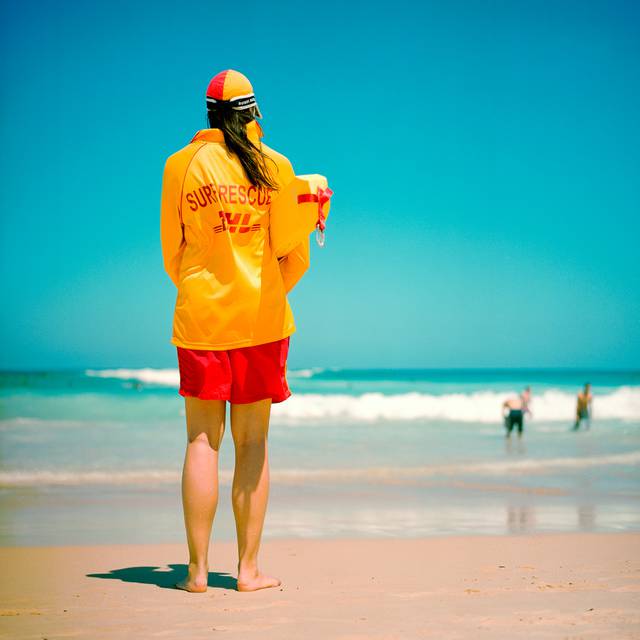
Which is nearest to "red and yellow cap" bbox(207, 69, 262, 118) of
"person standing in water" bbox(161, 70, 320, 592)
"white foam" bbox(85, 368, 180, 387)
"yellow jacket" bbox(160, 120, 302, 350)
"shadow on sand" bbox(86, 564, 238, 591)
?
"person standing in water" bbox(161, 70, 320, 592)

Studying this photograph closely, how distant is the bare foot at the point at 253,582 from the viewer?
325 centimetres

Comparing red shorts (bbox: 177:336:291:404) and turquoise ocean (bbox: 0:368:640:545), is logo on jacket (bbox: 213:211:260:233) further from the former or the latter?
turquoise ocean (bbox: 0:368:640:545)

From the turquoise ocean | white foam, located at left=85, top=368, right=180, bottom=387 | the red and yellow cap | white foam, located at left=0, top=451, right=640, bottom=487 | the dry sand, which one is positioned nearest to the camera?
the dry sand

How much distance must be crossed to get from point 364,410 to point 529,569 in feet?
66.4

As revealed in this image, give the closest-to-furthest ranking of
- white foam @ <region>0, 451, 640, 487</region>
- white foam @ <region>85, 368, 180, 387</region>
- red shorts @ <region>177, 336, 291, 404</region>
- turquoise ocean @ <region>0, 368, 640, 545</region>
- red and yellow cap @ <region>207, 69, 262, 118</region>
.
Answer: red shorts @ <region>177, 336, 291, 404</region>, red and yellow cap @ <region>207, 69, 262, 118</region>, turquoise ocean @ <region>0, 368, 640, 545</region>, white foam @ <region>0, 451, 640, 487</region>, white foam @ <region>85, 368, 180, 387</region>

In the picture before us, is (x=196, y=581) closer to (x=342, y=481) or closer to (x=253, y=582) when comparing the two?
(x=253, y=582)

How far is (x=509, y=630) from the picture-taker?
2.68 metres

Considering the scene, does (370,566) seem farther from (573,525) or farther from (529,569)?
(573,525)

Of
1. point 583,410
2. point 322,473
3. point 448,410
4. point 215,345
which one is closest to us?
point 215,345

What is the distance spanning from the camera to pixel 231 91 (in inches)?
128

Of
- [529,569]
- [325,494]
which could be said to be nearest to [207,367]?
[529,569]

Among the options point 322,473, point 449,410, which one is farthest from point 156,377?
point 322,473

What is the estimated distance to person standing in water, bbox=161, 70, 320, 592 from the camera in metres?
3.14

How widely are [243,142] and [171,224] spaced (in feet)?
1.43
